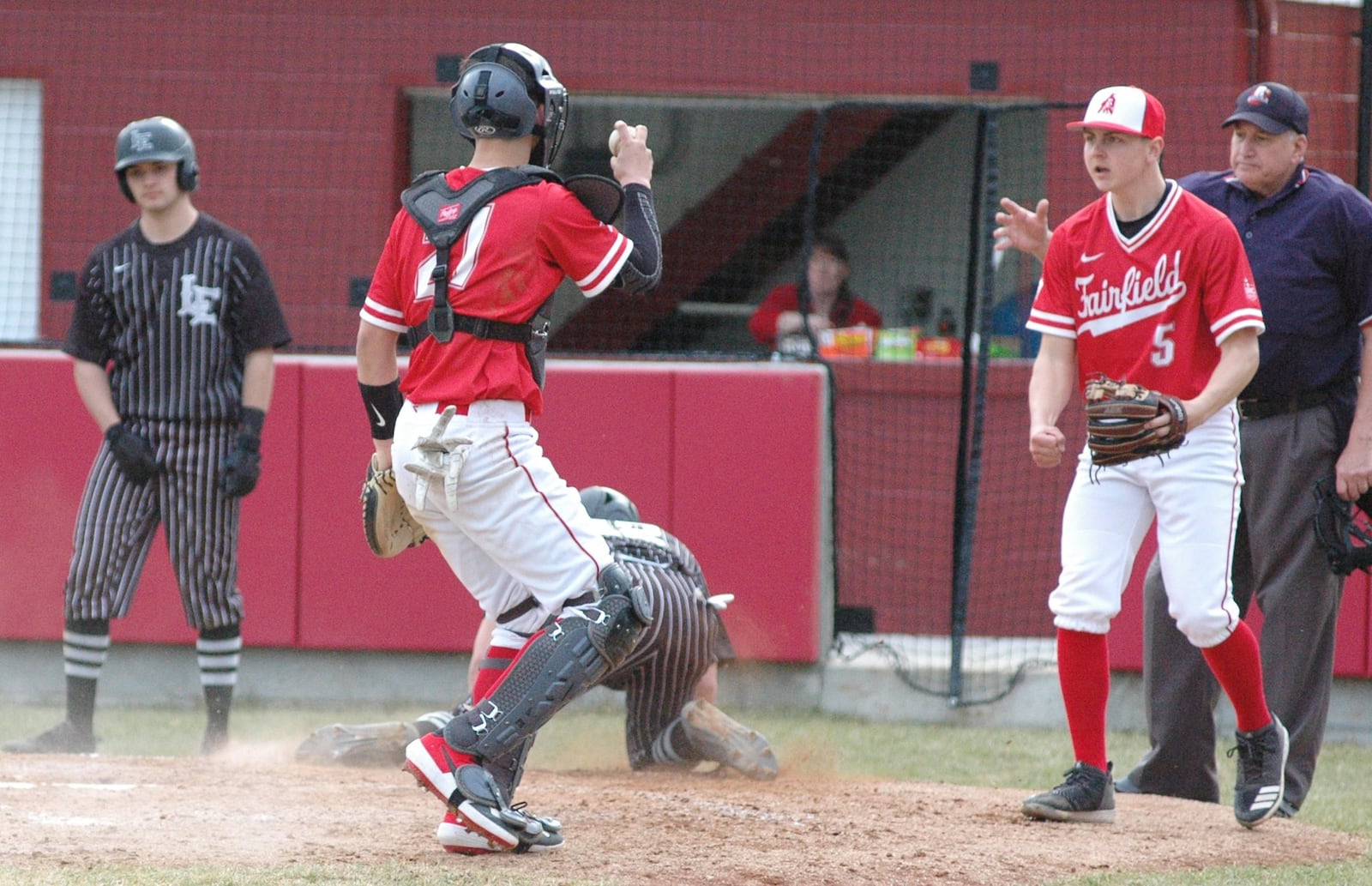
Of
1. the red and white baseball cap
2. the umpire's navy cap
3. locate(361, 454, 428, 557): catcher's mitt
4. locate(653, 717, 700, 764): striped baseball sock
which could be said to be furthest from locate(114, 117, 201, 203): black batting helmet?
the umpire's navy cap

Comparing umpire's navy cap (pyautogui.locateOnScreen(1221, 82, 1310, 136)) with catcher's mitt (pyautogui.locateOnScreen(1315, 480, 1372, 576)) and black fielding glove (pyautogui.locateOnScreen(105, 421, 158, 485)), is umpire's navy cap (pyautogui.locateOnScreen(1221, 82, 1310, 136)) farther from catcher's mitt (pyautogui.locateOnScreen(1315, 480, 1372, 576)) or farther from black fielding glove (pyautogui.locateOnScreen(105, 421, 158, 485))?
black fielding glove (pyautogui.locateOnScreen(105, 421, 158, 485))

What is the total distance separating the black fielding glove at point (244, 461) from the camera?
6.11m

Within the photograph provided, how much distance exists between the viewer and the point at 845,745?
21.8 feet

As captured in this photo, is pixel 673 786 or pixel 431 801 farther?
pixel 673 786

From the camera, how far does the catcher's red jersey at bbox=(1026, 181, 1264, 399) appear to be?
175 inches

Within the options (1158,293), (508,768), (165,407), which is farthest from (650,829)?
(165,407)

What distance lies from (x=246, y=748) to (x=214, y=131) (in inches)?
201

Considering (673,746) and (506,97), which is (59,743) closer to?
(673,746)

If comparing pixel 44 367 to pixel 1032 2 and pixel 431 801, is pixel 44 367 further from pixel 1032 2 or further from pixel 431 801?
pixel 1032 2

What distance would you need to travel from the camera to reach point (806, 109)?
11.0 meters

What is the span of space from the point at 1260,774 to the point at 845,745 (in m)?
2.28

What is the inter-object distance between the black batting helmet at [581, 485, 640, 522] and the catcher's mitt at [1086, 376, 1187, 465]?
1.86 metres

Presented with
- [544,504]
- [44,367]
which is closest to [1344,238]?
[544,504]

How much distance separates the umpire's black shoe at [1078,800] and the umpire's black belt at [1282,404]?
→ 1433mm
